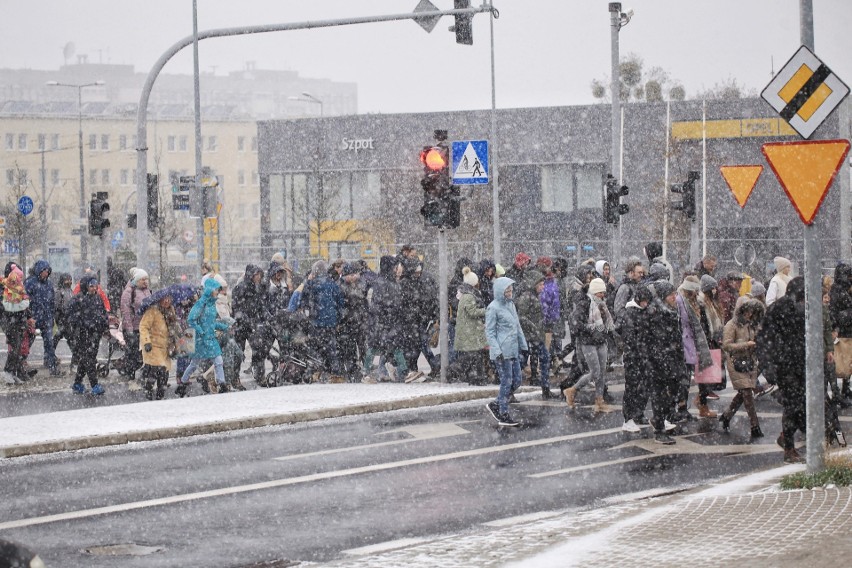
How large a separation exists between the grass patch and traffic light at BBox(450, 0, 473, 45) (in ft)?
41.7

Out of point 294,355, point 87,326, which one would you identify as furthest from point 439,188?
point 87,326

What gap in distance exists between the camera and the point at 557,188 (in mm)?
64812

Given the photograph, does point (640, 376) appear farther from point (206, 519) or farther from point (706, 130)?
point (706, 130)

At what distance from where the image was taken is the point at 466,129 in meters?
64.2

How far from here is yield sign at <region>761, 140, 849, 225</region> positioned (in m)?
10.2

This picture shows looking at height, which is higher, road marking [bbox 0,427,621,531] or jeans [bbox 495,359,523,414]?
jeans [bbox 495,359,523,414]

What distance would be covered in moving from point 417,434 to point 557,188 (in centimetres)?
5019

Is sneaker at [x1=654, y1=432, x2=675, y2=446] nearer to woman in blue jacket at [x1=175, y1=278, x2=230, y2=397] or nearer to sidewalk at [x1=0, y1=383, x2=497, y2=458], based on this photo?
sidewalk at [x1=0, y1=383, x2=497, y2=458]

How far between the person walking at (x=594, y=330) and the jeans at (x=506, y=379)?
1.02 meters

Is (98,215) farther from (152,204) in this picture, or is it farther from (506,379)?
(506,379)

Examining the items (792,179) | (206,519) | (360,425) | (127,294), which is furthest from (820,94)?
(127,294)

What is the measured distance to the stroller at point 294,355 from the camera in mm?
20797

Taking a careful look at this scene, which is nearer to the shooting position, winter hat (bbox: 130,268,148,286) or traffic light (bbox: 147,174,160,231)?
winter hat (bbox: 130,268,148,286)

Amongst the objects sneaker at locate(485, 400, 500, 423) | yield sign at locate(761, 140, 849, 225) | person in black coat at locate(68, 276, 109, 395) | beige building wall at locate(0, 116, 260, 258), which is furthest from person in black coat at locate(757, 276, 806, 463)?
beige building wall at locate(0, 116, 260, 258)
